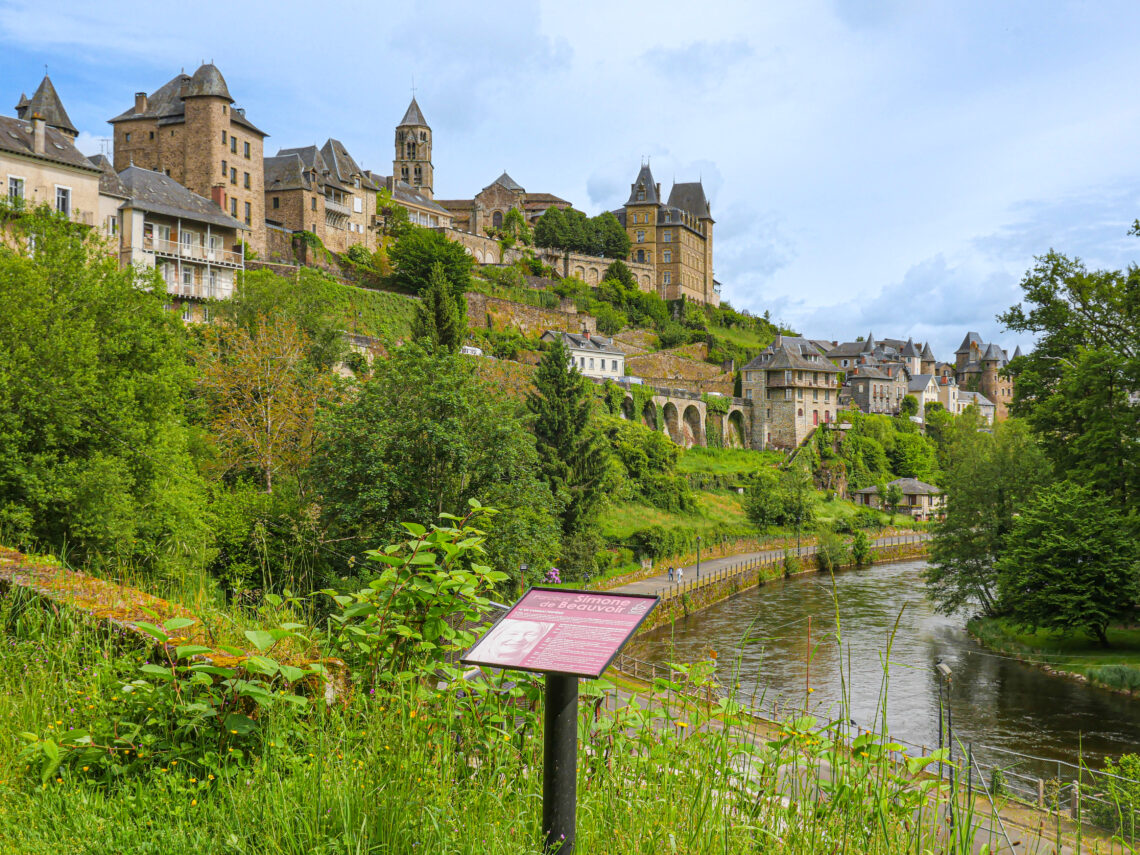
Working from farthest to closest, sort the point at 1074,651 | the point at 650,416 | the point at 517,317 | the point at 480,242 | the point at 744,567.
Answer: the point at 480,242 → the point at 517,317 → the point at 650,416 → the point at 744,567 → the point at 1074,651

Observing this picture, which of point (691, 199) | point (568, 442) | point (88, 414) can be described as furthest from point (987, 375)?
point (88, 414)

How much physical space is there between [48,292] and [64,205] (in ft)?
55.1

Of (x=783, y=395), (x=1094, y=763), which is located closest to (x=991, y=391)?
(x=783, y=395)

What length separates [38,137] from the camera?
31391 millimetres

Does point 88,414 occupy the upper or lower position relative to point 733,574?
upper

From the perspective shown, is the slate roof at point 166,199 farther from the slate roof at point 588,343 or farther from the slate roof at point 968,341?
the slate roof at point 968,341

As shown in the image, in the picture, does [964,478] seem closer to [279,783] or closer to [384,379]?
[384,379]

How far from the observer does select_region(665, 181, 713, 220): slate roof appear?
10169 centimetres

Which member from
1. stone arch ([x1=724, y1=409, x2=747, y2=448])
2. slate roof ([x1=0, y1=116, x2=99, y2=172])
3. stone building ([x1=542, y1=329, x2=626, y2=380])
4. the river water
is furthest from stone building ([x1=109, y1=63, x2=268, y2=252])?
stone arch ([x1=724, y1=409, x2=747, y2=448])

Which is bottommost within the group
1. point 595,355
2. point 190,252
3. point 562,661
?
point 562,661

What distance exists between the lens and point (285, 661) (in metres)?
3.76

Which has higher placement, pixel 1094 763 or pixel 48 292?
pixel 48 292

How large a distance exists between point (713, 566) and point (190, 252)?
27318mm

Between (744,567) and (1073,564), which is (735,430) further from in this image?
(1073,564)
